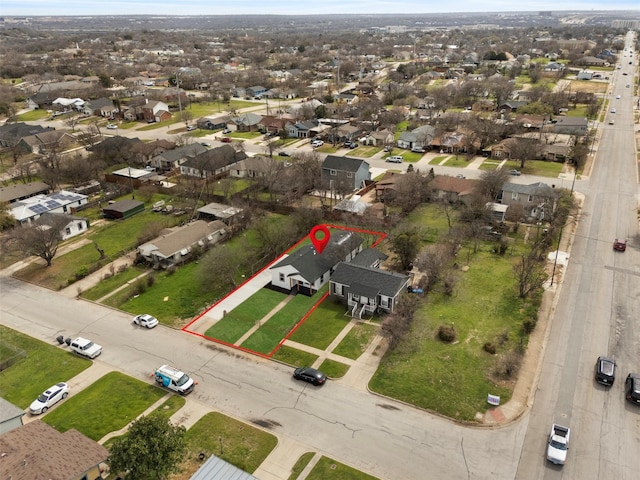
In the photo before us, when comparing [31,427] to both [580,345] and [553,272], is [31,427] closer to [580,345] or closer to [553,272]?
[580,345]

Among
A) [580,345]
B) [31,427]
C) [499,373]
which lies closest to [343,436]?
[499,373]

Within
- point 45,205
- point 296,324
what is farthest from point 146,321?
point 45,205

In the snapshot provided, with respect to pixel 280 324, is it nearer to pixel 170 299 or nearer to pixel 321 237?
pixel 170 299

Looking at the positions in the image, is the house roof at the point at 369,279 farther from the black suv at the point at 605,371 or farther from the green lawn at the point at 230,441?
the green lawn at the point at 230,441

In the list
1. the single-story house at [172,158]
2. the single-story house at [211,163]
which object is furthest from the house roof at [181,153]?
the single-story house at [211,163]

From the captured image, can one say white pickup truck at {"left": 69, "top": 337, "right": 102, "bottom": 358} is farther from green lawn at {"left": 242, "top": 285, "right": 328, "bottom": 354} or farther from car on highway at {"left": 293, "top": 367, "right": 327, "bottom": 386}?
car on highway at {"left": 293, "top": 367, "right": 327, "bottom": 386}

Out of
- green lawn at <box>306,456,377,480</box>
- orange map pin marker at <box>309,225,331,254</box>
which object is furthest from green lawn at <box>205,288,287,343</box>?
green lawn at <box>306,456,377,480</box>
